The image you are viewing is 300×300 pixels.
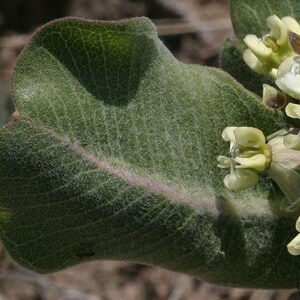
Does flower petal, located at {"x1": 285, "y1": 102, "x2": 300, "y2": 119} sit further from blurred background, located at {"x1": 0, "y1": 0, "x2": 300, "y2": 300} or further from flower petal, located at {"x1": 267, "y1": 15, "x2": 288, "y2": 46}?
blurred background, located at {"x1": 0, "y1": 0, "x2": 300, "y2": 300}

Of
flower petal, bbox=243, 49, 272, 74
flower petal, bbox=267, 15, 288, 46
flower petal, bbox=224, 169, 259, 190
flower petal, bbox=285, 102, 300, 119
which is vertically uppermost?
flower petal, bbox=267, 15, 288, 46

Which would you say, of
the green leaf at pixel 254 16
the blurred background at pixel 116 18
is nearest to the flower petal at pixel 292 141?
the green leaf at pixel 254 16

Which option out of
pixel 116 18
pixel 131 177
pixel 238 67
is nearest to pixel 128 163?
pixel 131 177

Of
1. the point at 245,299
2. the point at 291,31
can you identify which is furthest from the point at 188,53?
the point at 291,31

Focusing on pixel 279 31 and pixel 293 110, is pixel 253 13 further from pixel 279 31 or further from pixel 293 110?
pixel 293 110

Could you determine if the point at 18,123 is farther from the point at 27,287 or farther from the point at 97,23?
the point at 27,287

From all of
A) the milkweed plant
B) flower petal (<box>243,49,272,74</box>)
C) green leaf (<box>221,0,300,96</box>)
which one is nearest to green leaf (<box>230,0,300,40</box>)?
green leaf (<box>221,0,300,96</box>)

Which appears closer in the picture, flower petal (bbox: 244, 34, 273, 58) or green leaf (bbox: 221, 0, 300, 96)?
flower petal (bbox: 244, 34, 273, 58)
